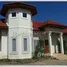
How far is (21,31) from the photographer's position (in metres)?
21.6

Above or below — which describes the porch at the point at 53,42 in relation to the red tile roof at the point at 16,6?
below

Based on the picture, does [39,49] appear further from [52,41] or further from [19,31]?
[19,31]

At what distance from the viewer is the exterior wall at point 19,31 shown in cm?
2153

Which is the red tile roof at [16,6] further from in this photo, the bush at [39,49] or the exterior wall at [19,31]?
the bush at [39,49]

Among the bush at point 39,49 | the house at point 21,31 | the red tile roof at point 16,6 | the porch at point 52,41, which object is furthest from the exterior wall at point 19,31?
the porch at point 52,41

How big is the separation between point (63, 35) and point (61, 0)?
303 inches

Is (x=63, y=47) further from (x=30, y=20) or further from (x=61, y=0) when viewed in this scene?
(x=61, y=0)


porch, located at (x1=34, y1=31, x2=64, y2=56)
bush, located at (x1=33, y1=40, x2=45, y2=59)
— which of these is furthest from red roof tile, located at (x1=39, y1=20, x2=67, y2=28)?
bush, located at (x1=33, y1=40, x2=45, y2=59)

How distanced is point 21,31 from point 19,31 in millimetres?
170

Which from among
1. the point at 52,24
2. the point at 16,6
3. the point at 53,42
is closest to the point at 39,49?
the point at 53,42

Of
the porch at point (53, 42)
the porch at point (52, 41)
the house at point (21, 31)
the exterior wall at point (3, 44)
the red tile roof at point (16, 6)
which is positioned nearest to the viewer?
the red tile roof at point (16, 6)

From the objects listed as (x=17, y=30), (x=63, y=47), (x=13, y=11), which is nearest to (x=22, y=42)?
(x=17, y=30)

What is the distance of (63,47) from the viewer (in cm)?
2367

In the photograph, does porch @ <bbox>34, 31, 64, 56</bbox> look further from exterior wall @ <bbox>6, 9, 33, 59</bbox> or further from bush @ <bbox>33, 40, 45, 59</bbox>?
exterior wall @ <bbox>6, 9, 33, 59</bbox>
